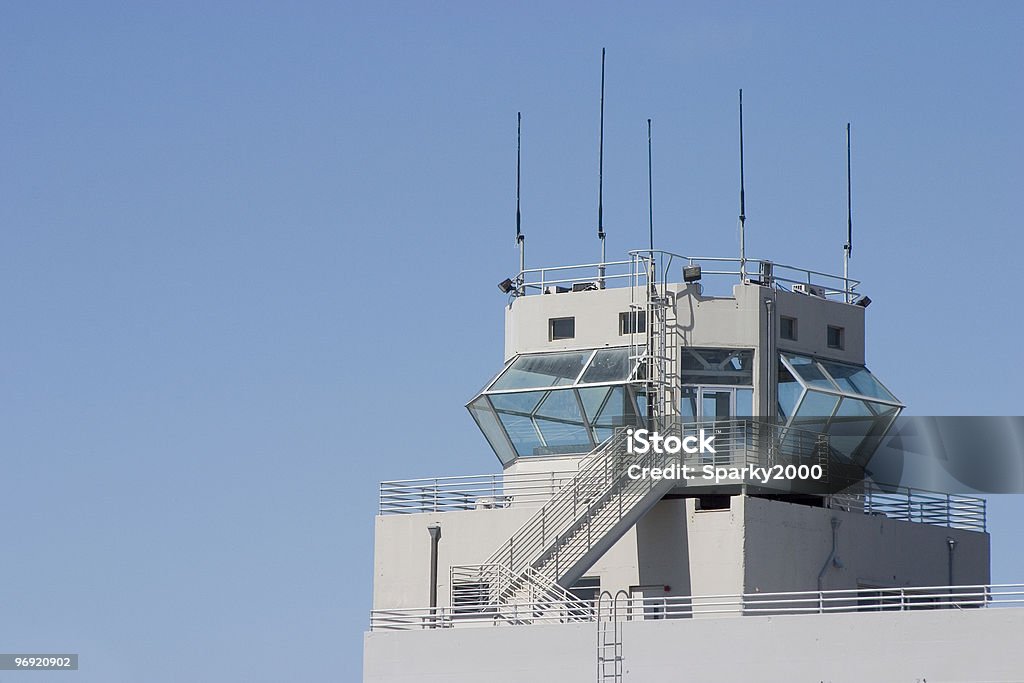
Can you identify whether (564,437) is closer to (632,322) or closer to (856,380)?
(632,322)

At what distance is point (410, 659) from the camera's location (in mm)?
43312

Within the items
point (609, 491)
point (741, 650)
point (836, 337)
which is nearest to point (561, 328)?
point (609, 491)

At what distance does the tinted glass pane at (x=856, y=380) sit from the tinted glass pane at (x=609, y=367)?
16.1 feet

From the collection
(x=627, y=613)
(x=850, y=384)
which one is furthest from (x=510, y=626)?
(x=850, y=384)

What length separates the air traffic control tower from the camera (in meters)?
43.7

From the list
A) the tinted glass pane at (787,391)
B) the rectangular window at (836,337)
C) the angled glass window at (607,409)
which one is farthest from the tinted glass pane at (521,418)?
the rectangular window at (836,337)

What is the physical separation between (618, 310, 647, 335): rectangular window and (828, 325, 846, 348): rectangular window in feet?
15.8

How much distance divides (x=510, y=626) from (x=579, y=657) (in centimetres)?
168

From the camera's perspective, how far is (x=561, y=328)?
163ft

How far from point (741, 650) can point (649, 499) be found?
627 centimetres

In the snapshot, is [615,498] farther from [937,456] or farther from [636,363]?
[937,456]

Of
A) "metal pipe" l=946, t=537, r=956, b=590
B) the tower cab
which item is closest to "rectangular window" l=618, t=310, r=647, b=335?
the tower cab

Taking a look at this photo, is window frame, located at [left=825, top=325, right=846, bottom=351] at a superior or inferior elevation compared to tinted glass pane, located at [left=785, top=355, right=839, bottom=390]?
superior
